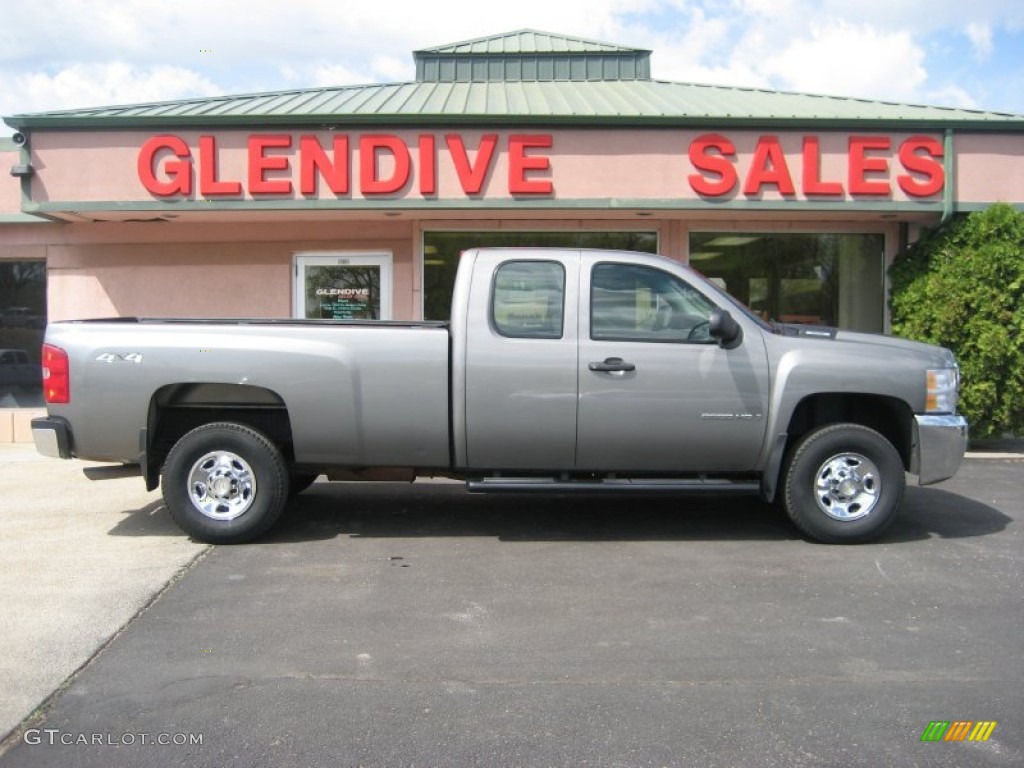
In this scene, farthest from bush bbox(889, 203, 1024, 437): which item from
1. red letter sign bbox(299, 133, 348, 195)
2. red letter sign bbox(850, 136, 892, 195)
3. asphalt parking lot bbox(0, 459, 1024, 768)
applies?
red letter sign bbox(299, 133, 348, 195)

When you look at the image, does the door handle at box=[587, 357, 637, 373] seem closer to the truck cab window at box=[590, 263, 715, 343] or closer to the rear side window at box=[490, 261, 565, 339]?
the truck cab window at box=[590, 263, 715, 343]

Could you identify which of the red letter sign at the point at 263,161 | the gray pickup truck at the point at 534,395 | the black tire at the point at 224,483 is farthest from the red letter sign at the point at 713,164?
the black tire at the point at 224,483

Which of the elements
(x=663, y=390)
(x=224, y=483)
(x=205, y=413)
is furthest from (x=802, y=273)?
(x=224, y=483)

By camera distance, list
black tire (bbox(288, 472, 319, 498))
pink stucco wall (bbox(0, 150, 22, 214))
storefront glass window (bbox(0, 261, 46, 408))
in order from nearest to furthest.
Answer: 1. black tire (bbox(288, 472, 319, 498))
2. pink stucco wall (bbox(0, 150, 22, 214))
3. storefront glass window (bbox(0, 261, 46, 408))

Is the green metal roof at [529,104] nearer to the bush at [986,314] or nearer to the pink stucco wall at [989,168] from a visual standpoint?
the pink stucco wall at [989,168]

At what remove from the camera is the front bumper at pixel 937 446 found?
6.43 meters

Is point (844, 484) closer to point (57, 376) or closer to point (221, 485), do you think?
point (221, 485)

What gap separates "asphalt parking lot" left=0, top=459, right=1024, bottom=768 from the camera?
11.8ft

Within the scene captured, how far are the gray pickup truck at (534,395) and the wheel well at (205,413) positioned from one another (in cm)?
3

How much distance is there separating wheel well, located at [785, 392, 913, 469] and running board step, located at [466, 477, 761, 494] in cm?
56

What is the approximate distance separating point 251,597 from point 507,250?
295 cm

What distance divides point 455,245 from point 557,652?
7.75 metres

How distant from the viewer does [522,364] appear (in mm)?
6344

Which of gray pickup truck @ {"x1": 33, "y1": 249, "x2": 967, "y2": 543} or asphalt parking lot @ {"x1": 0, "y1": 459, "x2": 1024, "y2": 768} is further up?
gray pickup truck @ {"x1": 33, "y1": 249, "x2": 967, "y2": 543}
